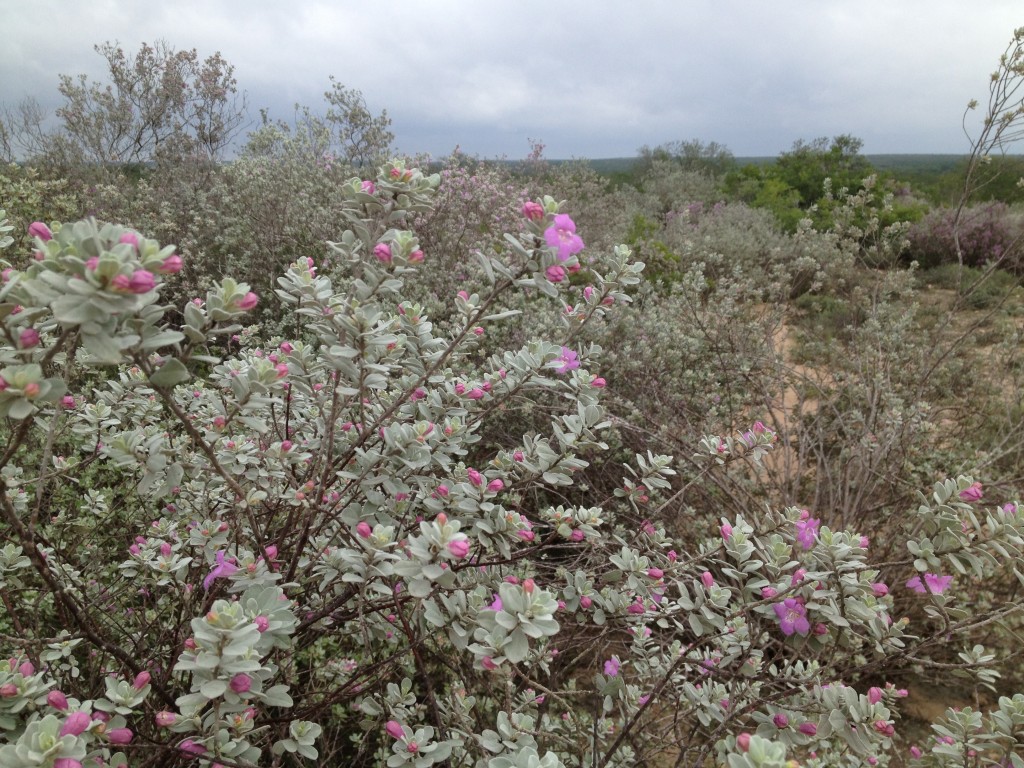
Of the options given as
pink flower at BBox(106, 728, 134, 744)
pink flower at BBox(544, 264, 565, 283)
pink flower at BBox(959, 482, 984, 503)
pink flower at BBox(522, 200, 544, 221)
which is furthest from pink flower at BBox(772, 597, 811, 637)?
pink flower at BBox(106, 728, 134, 744)

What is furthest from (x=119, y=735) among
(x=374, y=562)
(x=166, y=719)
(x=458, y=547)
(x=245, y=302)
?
(x=245, y=302)

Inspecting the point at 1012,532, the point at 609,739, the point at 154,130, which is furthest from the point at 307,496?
the point at 154,130

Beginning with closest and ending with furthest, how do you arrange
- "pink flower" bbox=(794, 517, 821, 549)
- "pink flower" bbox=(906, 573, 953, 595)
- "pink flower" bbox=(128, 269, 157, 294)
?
"pink flower" bbox=(128, 269, 157, 294), "pink flower" bbox=(906, 573, 953, 595), "pink flower" bbox=(794, 517, 821, 549)

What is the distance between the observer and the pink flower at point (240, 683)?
104cm

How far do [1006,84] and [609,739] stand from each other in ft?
14.2

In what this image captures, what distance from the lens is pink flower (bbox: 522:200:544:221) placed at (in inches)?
51.9

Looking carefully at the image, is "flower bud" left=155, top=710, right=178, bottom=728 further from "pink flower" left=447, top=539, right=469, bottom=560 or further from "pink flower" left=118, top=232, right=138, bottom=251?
"pink flower" left=118, top=232, right=138, bottom=251

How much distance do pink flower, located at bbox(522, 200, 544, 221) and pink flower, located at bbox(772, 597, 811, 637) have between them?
3.57 feet

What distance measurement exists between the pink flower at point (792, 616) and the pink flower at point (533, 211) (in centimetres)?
109

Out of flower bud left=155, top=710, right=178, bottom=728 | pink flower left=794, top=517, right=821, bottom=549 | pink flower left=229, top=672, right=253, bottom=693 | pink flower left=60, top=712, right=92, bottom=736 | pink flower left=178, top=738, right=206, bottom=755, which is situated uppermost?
pink flower left=60, top=712, right=92, bottom=736

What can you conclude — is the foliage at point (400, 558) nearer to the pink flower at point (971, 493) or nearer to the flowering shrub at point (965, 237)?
the pink flower at point (971, 493)

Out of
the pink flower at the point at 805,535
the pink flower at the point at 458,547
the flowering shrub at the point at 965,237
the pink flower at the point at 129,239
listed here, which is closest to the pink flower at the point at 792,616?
the pink flower at the point at 805,535

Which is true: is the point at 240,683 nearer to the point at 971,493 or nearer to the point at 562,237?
the point at 562,237

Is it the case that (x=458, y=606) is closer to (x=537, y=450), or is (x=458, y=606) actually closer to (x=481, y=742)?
(x=481, y=742)
